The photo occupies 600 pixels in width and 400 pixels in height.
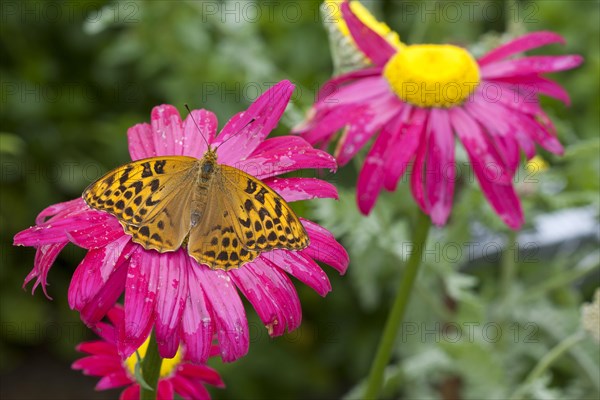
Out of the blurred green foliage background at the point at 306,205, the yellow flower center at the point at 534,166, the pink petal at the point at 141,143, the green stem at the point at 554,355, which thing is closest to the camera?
the pink petal at the point at 141,143

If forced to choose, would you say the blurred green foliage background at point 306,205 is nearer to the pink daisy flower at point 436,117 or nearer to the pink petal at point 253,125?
the pink daisy flower at point 436,117

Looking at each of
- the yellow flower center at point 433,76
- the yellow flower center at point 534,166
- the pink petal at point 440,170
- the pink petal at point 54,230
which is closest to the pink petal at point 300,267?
the pink petal at point 54,230

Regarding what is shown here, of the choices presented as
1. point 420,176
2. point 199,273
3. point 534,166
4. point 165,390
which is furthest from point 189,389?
point 534,166

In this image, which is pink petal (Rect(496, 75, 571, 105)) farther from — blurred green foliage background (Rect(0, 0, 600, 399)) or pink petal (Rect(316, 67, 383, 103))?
blurred green foliage background (Rect(0, 0, 600, 399))

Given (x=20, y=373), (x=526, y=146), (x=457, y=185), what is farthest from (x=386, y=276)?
(x=20, y=373)

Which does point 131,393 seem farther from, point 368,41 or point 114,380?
point 368,41

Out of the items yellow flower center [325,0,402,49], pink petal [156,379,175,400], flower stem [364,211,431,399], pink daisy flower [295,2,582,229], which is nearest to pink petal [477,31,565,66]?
pink daisy flower [295,2,582,229]

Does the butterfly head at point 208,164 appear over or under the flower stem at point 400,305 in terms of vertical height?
over
